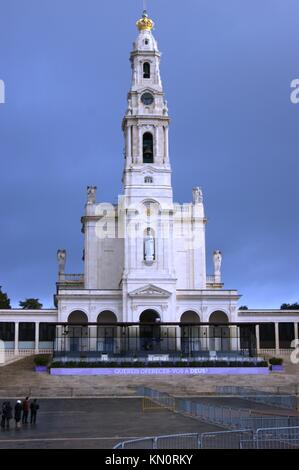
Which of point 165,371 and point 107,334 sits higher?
point 107,334

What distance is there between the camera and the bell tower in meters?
84.8

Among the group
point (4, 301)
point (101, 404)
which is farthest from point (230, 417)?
point (4, 301)

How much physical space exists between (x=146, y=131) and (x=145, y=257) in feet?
49.7

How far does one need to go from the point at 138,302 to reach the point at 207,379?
1745 centimetres

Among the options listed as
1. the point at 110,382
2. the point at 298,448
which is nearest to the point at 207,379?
the point at 110,382

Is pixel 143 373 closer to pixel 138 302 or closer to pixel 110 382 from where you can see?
pixel 110 382

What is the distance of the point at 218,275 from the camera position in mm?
92875

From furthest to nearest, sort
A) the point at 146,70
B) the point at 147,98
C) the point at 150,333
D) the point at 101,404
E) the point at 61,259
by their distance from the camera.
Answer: the point at 61,259, the point at 146,70, the point at 147,98, the point at 150,333, the point at 101,404

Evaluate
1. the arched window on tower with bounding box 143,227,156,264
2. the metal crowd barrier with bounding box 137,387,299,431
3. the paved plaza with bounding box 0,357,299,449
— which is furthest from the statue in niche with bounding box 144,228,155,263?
the metal crowd barrier with bounding box 137,387,299,431

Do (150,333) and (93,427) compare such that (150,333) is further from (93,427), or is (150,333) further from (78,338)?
(93,427)

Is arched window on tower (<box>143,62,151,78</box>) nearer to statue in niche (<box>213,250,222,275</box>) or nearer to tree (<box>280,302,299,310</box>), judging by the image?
statue in niche (<box>213,250,222,275</box>)

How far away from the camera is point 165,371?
6756cm

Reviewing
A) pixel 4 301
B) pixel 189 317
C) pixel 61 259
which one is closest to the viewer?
pixel 189 317

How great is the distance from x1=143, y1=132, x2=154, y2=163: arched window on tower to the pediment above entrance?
1558 cm
